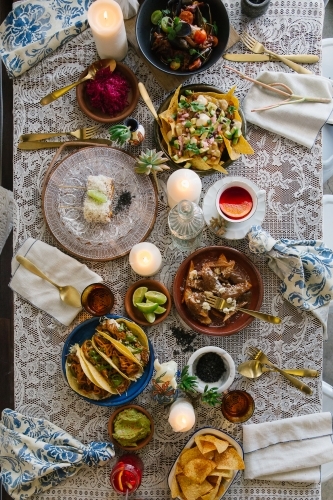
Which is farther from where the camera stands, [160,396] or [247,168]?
[247,168]

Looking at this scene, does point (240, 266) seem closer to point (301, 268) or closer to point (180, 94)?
point (301, 268)

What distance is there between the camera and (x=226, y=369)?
186 centimetres

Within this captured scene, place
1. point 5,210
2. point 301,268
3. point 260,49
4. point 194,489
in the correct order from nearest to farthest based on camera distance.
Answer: point 194,489, point 301,268, point 260,49, point 5,210

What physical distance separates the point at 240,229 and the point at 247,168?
0.77 ft

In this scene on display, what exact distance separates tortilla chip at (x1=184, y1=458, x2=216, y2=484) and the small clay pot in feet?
5.06

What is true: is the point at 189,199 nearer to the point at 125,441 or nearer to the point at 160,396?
the point at 160,396

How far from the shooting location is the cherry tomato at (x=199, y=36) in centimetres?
182

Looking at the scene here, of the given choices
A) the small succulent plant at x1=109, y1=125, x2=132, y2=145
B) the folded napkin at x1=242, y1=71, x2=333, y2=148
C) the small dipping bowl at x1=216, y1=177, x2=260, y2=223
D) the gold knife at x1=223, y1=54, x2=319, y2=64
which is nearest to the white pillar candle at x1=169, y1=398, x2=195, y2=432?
the small dipping bowl at x1=216, y1=177, x2=260, y2=223

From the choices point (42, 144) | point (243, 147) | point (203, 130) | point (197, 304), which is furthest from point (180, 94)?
point (197, 304)

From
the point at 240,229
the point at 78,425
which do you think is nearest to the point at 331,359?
the point at 240,229

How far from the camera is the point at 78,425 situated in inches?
75.2

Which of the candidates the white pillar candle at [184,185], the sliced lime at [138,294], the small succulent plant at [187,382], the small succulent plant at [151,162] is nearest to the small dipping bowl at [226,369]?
the small succulent plant at [187,382]

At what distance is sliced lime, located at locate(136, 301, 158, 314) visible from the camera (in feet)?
6.05

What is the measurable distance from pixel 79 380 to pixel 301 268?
0.84 meters
